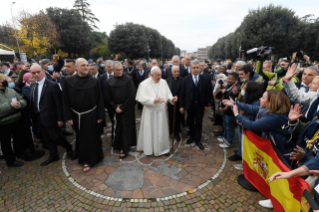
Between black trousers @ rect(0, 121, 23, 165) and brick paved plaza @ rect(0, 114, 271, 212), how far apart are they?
0.31 metres

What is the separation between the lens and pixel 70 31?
33.3 meters

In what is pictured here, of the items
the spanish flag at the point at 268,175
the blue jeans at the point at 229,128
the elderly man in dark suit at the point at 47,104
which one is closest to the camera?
the spanish flag at the point at 268,175

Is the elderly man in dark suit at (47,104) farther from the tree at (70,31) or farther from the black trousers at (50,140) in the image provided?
the tree at (70,31)

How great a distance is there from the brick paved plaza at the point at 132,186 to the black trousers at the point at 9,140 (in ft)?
1.01

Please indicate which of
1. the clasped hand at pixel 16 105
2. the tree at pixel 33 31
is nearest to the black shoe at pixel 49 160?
the clasped hand at pixel 16 105

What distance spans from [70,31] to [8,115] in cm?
3470

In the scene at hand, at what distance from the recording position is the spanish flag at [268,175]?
7.23 ft

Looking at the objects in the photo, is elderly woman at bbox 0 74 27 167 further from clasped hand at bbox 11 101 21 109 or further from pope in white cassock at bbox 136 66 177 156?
pope in white cassock at bbox 136 66 177 156

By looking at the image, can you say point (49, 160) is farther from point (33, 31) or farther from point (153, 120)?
point (33, 31)

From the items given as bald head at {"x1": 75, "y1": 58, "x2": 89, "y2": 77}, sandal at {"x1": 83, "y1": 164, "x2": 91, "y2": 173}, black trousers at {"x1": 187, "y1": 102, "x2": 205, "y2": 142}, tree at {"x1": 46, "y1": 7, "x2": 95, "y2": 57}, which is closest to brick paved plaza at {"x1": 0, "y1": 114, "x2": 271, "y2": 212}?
sandal at {"x1": 83, "y1": 164, "x2": 91, "y2": 173}

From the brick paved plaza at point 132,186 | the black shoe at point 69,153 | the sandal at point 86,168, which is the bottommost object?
the brick paved plaza at point 132,186

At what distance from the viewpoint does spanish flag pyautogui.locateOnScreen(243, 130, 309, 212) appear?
2203mm

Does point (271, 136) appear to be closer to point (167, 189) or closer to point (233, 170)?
point (233, 170)

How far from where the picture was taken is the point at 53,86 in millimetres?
4352
